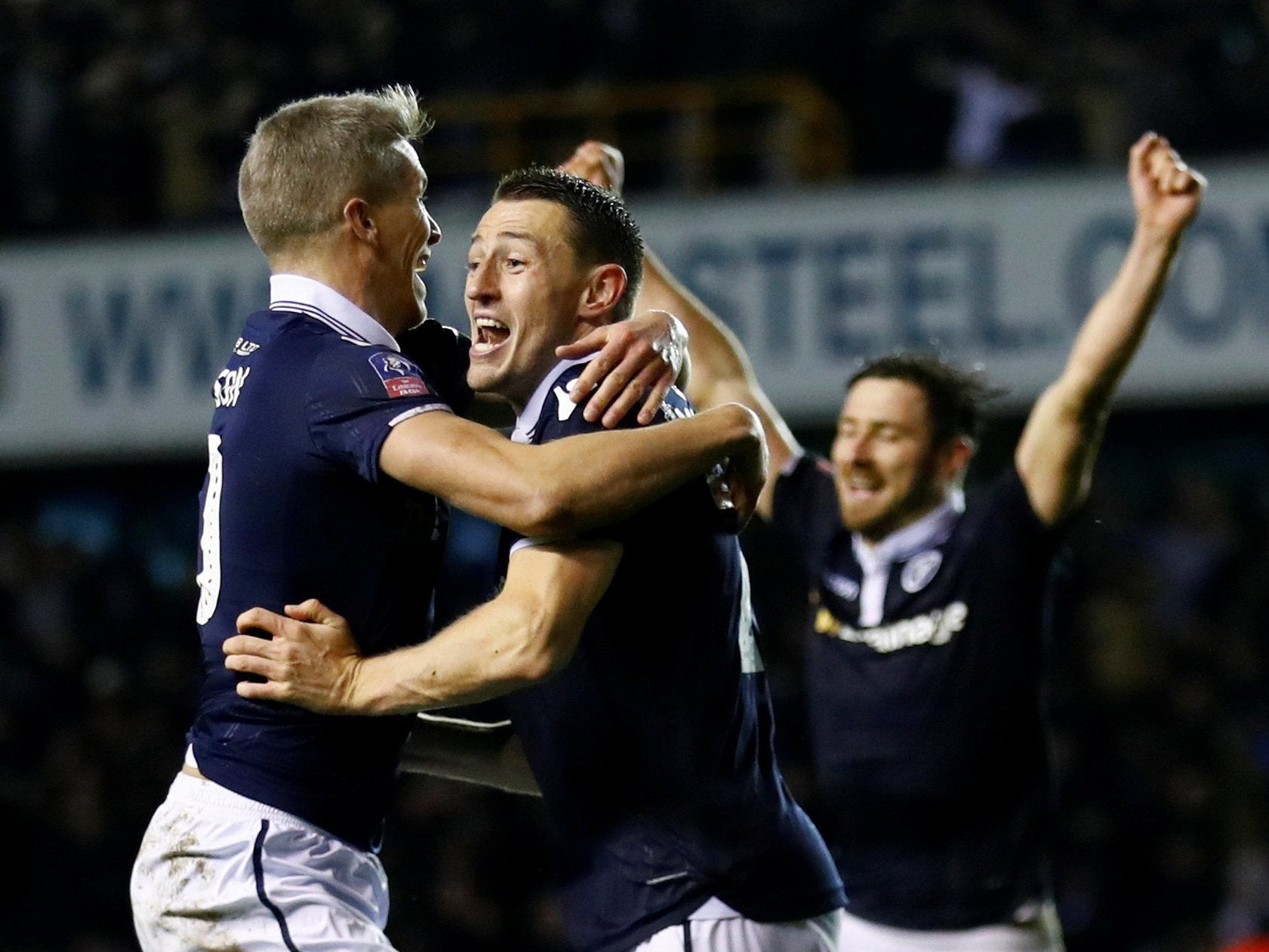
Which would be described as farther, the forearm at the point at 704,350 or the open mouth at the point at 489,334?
the forearm at the point at 704,350

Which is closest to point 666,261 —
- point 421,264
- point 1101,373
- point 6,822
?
point 6,822

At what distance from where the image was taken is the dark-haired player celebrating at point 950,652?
14.5ft

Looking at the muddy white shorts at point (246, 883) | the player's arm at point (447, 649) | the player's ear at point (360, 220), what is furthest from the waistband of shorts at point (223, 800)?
the player's ear at point (360, 220)

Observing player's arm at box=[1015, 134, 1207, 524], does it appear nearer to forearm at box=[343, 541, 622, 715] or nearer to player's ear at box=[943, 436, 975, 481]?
player's ear at box=[943, 436, 975, 481]

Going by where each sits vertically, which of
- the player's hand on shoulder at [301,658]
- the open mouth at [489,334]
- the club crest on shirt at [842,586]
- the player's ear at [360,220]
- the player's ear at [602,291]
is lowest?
the club crest on shirt at [842,586]

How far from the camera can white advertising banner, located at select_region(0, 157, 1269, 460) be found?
9.88m

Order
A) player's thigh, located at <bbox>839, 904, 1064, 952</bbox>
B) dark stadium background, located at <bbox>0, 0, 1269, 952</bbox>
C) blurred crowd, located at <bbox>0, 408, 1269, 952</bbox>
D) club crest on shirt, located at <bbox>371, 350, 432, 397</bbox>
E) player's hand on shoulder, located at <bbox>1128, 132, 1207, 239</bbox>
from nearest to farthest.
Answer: club crest on shirt, located at <bbox>371, 350, 432, 397</bbox>, player's hand on shoulder, located at <bbox>1128, 132, 1207, 239</bbox>, player's thigh, located at <bbox>839, 904, 1064, 952</bbox>, blurred crowd, located at <bbox>0, 408, 1269, 952</bbox>, dark stadium background, located at <bbox>0, 0, 1269, 952</bbox>

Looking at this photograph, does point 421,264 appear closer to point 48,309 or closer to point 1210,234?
point 1210,234

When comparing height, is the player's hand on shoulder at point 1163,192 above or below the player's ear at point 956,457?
above

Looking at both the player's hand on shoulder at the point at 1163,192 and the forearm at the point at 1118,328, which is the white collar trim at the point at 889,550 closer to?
the forearm at the point at 1118,328

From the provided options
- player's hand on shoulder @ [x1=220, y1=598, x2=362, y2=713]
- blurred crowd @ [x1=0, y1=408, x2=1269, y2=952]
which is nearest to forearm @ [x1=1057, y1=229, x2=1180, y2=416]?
player's hand on shoulder @ [x1=220, y1=598, x2=362, y2=713]

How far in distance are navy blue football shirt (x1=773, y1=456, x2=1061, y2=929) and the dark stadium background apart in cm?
386

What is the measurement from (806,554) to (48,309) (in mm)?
6938

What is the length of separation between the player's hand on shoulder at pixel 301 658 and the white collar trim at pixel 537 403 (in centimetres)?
41
